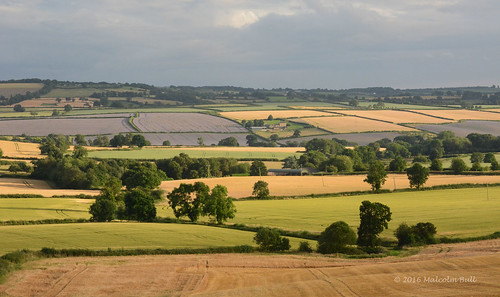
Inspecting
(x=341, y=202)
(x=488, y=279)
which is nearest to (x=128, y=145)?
(x=341, y=202)

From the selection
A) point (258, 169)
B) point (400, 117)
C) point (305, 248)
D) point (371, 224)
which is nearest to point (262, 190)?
point (258, 169)

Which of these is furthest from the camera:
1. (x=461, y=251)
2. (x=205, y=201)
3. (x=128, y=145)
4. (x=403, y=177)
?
(x=128, y=145)

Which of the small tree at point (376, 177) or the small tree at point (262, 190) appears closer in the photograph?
the small tree at point (262, 190)

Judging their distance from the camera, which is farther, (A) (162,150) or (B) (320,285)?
(A) (162,150)

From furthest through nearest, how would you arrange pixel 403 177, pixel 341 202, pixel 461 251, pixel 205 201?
pixel 403 177 < pixel 341 202 < pixel 205 201 < pixel 461 251

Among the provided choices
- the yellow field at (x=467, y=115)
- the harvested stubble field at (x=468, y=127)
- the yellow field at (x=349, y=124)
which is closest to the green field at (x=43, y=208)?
the yellow field at (x=349, y=124)

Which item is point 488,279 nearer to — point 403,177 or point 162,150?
point 403,177

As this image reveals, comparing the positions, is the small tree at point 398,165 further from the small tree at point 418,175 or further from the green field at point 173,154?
the green field at point 173,154

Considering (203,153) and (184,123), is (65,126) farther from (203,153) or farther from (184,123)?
(203,153)
